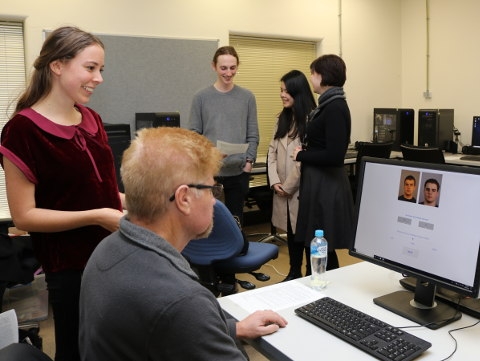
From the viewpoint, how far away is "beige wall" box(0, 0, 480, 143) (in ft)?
13.6

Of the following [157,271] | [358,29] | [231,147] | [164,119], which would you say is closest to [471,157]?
[358,29]

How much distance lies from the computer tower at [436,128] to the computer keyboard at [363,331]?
4.36 meters

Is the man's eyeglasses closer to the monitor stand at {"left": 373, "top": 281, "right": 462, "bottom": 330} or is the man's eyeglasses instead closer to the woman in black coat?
the monitor stand at {"left": 373, "top": 281, "right": 462, "bottom": 330}

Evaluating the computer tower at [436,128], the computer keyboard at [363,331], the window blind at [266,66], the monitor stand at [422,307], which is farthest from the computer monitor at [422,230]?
the computer tower at [436,128]

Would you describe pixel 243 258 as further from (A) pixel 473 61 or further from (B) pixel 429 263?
(A) pixel 473 61

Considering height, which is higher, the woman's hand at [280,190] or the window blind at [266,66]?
the window blind at [266,66]

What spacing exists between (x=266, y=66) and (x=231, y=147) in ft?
7.28

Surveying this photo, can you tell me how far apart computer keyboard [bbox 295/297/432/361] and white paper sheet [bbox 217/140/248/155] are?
6.62 feet

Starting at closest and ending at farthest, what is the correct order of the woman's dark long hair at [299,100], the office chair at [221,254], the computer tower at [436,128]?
1. the office chair at [221,254]
2. the woman's dark long hair at [299,100]
3. the computer tower at [436,128]

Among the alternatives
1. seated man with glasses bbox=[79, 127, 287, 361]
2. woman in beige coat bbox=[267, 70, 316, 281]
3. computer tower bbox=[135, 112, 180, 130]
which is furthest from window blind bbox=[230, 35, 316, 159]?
seated man with glasses bbox=[79, 127, 287, 361]

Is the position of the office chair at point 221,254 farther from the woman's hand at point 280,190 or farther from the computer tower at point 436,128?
the computer tower at point 436,128

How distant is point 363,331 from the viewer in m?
1.25

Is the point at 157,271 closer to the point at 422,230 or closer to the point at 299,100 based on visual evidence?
the point at 422,230

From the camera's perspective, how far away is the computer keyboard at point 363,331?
1143mm
